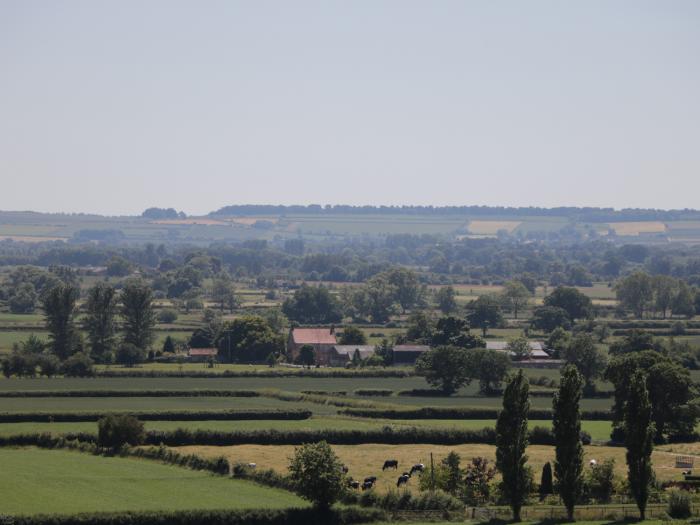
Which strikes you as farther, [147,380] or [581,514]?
[147,380]

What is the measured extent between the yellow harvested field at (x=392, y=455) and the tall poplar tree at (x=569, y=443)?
6225 mm

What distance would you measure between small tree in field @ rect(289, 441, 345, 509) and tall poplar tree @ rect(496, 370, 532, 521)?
612 centimetres

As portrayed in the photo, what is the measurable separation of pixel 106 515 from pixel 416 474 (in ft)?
49.5

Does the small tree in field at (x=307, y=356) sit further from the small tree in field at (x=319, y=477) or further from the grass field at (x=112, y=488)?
the small tree in field at (x=319, y=477)

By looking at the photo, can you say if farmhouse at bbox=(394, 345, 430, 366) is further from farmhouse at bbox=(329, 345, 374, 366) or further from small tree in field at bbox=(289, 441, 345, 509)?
small tree in field at bbox=(289, 441, 345, 509)

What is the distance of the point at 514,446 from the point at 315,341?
200 feet

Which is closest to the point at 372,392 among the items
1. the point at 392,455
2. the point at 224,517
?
the point at 392,455

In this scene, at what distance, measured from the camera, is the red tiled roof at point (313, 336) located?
355 feet

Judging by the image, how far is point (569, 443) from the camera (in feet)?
155

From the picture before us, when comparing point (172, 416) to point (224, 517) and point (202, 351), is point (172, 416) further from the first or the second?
point (202, 351)

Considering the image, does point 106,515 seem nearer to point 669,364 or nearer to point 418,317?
point 669,364

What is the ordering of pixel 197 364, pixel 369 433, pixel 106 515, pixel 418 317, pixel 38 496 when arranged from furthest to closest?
pixel 418 317 < pixel 197 364 < pixel 369 433 < pixel 38 496 < pixel 106 515

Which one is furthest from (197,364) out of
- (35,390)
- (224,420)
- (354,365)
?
(224,420)

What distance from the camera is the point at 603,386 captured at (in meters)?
88.1
